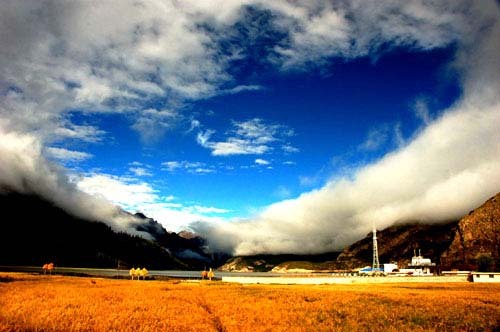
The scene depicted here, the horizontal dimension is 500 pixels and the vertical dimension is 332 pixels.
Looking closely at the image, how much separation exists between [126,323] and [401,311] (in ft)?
75.3

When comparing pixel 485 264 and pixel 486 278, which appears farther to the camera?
pixel 485 264

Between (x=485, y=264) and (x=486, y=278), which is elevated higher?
(x=485, y=264)

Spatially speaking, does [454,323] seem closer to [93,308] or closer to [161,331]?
[161,331]

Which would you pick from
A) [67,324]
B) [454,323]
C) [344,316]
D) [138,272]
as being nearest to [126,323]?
[67,324]

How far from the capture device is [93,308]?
27.2 metres

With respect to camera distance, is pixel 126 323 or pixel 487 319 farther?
pixel 487 319

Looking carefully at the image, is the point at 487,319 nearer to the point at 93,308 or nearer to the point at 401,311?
the point at 401,311

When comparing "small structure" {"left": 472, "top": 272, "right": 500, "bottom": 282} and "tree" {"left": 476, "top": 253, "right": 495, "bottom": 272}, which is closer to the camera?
"small structure" {"left": 472, "top": 272, "right": 500, "bottom": 282}

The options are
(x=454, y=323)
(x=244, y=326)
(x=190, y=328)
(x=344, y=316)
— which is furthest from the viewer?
(x=344, y=316)

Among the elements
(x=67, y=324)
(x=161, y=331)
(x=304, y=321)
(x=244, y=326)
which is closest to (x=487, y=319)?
(x=304, y=321)

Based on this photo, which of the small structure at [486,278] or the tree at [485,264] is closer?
the small structure at [486,278]

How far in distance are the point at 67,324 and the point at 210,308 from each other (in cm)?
1646

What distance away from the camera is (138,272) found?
155 m

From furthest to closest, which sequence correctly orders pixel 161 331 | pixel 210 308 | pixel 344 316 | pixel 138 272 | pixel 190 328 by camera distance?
pixel 138 272, pixel 210 308, pixel 344 316, pixel 190 328, pixel 161 331
